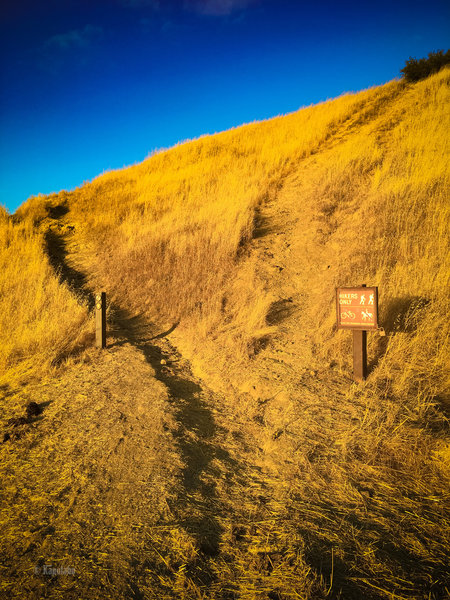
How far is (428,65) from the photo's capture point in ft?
48.6

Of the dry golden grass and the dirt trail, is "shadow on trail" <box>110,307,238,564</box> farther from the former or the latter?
the dry golden grass

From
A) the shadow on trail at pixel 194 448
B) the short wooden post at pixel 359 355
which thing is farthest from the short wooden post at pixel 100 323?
the short wooden post at pixel 359 355

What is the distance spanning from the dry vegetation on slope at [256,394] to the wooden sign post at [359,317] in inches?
9.9

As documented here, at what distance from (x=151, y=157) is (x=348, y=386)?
53.1ft

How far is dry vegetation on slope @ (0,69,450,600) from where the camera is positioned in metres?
2.24

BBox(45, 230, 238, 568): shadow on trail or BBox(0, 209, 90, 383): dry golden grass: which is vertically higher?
BBox(0, 209, 90, 383): dry golden grass

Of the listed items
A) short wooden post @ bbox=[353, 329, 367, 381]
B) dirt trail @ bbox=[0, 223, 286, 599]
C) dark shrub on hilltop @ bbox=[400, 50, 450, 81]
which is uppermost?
dark shrub on hilltop @ bbox=[400, 50, 450, 81]

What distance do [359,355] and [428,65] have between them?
659 inches

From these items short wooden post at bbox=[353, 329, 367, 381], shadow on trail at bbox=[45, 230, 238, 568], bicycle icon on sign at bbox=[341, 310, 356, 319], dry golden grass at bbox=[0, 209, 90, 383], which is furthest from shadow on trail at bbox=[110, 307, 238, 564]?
bicycle icon on sign at bbox=[341, 310, 356, 319]

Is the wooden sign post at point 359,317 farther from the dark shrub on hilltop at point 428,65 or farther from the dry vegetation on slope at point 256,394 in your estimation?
the dark shrub on hilltop at point 428,65

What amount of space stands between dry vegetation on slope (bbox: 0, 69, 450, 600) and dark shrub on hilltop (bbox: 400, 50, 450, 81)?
595cm

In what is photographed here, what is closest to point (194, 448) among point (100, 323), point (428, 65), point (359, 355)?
point (359, 355)

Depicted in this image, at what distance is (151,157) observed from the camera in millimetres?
17156

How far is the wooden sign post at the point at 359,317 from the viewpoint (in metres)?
4.20
